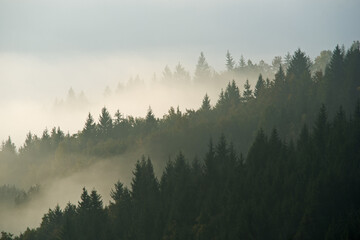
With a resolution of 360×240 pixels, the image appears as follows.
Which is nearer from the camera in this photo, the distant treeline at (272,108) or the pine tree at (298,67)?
the distant treeline at (272,108)

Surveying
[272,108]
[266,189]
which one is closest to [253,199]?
[266,189]

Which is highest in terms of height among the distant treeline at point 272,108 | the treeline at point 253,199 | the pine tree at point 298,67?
the pine tree at point 298,67

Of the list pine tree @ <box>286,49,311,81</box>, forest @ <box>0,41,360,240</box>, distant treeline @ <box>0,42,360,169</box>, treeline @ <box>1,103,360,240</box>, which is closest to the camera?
treeline @ <box>1,103,360,240</box>

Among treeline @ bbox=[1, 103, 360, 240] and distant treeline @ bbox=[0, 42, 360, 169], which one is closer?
treeline @ bbox=[1, 103, 360, 240]

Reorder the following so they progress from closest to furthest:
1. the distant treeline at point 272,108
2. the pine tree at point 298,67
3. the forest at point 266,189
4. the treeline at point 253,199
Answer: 1. the treeline at point 253,199
2. the forest at point 266,189
3. the distant treeline at point 272,108
4. the pine tree at point 298,67

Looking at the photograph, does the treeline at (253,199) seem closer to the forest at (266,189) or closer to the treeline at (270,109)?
the forest at (266,189)

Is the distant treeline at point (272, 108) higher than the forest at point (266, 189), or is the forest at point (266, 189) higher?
the distant treeline at point (272, 108)

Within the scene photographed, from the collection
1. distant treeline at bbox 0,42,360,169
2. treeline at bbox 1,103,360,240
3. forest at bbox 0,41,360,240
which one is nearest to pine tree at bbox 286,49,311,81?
distant treeline at bbox 0,42,360,169

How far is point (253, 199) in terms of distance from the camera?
108 metres

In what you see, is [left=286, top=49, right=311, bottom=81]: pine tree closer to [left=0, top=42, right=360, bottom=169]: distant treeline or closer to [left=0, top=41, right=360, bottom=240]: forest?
[left=0, top=42, right=360, bottom=169]: distant treeline

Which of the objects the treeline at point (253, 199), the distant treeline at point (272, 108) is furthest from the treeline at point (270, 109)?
the treeline at point (253, 199)

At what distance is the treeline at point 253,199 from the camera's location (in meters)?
96.2

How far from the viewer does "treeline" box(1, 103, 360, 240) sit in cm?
9619

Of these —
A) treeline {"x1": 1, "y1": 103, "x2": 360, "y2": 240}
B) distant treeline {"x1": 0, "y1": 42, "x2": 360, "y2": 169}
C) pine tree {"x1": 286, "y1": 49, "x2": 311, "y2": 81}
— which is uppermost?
pine tree {"x1": 286, "y1": 49, "x2": 311, "y2": 81}
